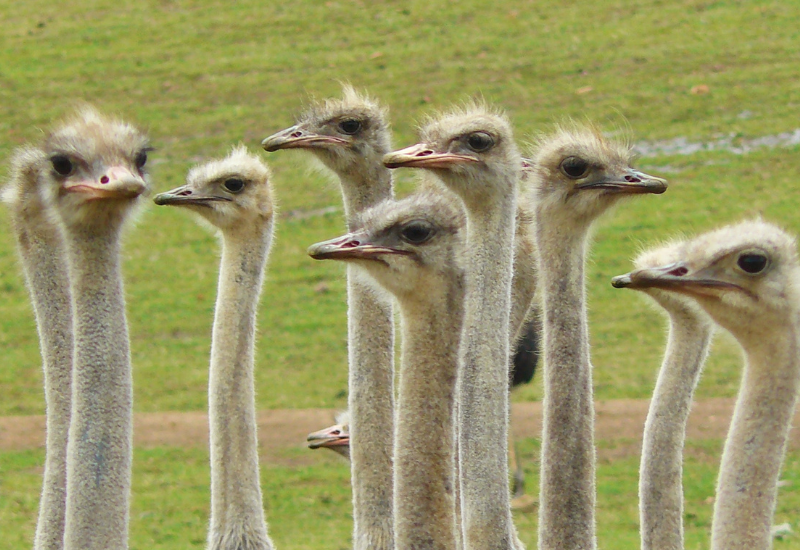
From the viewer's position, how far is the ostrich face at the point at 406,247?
13.4ft

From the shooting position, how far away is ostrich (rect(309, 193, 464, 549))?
3.89 m

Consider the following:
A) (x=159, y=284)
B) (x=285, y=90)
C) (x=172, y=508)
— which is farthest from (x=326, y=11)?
(x=172, y=508)

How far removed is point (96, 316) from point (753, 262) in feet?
6.29

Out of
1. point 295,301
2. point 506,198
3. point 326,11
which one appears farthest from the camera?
point 326,11

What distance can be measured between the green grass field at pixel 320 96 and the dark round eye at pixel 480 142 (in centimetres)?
468

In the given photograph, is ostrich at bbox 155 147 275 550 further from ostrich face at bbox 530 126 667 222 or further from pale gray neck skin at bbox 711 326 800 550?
pale gray neck skin at bbox 711 326 800 550

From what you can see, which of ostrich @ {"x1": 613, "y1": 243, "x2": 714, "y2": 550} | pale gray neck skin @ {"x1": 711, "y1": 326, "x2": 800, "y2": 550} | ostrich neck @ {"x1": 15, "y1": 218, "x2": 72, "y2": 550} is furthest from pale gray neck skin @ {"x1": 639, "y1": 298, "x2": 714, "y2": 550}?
ostrich neck @ {"x1": 15, "y1": 218, "x2": 72, "y2": 550}

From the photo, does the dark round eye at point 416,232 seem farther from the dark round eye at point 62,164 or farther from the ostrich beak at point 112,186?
the dark round eye at point 62,164

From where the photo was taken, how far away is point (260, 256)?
17.9 feet

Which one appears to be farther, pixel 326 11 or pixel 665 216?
pixel 326 11

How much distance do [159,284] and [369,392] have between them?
11.0 meters

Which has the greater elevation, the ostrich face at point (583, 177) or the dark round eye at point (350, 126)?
the dark round eye at point (350, 126)

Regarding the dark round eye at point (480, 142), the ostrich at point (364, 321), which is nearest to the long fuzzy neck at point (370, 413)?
the ostrich at point (364, 321)

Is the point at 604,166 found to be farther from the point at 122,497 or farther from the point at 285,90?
the point at 285,90
